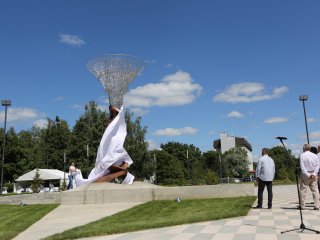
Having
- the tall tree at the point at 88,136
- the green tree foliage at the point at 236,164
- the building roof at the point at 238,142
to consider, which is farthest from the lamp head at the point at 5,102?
the building roof at the point at 238,142

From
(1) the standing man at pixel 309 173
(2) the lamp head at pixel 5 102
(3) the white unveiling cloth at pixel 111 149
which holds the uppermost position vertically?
(2) the lamp head at pixel 5 102

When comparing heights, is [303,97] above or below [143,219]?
above

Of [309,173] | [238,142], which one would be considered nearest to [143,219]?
[309,173]

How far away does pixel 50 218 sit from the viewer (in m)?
13.0

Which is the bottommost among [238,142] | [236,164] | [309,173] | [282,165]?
[309,173]

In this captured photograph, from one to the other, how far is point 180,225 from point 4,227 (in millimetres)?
5152

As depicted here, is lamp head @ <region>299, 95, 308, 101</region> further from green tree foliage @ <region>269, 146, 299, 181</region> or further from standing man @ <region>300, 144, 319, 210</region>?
standing man @ <region>300, 144, 319, 210</region>

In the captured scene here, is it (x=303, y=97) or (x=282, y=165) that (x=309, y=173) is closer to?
(x=303, y=97)

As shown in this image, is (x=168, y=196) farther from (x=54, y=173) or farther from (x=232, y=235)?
(x=54, y=173)

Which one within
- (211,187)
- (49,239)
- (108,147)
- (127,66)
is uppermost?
(127,66)

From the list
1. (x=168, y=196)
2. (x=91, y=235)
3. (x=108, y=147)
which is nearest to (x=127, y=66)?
(x=108, y=147)

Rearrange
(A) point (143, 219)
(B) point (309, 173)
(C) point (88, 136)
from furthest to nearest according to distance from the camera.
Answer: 1. (C) point (88, 136)
2. (B) point (309, 173)
3. (A) point (143, 219)

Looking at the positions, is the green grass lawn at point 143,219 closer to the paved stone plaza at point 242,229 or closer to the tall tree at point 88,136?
the paved stone plaza at point 242,229

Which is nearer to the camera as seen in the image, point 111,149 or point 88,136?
point 111,149
